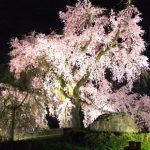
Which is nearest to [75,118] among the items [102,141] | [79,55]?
[79,55]

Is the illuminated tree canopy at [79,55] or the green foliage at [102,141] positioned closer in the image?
the green foliage at [102,141]

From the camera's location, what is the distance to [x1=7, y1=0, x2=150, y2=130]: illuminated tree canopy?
21031 millimetres

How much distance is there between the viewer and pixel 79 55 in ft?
69.7

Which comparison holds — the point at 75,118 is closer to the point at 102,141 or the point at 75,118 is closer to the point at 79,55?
the point at 79,55

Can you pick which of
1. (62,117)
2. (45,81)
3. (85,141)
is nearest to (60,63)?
(45,81)

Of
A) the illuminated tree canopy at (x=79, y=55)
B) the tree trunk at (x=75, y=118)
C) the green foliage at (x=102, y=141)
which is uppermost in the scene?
the illuminated tree canopy at (x=79, y=55)

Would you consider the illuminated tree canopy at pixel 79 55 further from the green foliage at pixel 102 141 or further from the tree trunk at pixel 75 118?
the green foliage at pixel 102 141

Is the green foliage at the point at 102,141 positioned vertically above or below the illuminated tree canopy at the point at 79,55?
below

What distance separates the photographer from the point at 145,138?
13.1 meters

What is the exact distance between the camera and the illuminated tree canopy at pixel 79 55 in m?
21.0

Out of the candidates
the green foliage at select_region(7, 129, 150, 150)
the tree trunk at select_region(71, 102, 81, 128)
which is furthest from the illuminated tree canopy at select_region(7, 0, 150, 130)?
the green foliage at select_region(7, 129, 150, 150)

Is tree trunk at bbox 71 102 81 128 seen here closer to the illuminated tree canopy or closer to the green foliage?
the illuminated tree canopy

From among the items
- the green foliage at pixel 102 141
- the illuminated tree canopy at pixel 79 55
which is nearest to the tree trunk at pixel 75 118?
the illuminated tree canopy at pixel 79 55

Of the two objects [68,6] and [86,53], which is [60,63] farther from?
[68,6]
